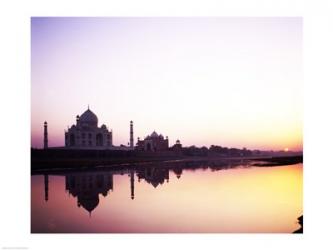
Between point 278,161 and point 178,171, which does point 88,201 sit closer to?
point 178,171

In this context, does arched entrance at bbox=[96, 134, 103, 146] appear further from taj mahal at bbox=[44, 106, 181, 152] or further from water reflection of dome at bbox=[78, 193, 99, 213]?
water reflection of dome at bbox=[78, 193, 99, 213]

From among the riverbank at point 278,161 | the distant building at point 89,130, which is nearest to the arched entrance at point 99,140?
the distant building at point 89,130

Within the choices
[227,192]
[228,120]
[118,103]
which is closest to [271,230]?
[227,192]

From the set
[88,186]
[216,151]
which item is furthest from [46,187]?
[216,151]

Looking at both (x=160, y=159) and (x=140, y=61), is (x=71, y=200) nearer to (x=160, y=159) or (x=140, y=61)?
(x=160, y=159)

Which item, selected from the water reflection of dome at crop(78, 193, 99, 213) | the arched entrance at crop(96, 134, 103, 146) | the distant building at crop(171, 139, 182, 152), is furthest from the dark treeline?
the water reflection of dome at crop(78, 193, 99, 213)
